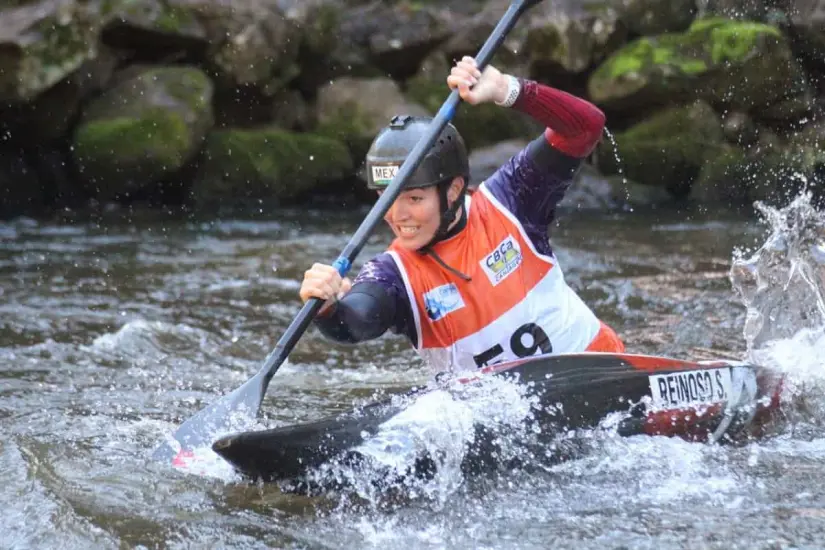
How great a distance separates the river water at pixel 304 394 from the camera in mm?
3646

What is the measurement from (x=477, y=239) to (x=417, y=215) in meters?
0.29

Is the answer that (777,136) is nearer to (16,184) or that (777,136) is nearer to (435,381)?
(16,184)

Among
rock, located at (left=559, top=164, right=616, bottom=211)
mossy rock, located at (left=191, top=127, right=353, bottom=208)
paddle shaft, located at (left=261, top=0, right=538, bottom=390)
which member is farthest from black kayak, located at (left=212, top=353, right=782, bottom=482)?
mossy rock, located at (left=191, top=127, right=353, bottom=208)

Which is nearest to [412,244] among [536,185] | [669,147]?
[536,185]

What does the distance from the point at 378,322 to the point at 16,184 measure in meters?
9.65

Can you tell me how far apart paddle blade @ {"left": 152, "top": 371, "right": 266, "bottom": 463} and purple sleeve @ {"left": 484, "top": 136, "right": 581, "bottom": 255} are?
1.21 m

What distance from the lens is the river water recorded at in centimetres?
365

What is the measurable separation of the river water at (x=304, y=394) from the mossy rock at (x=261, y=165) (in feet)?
8.07

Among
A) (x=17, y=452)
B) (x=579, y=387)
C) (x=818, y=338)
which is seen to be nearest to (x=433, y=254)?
(x=579, y=387)

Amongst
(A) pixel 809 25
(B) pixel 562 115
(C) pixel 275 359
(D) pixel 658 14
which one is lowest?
(C) pixel 275 359

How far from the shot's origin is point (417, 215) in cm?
434

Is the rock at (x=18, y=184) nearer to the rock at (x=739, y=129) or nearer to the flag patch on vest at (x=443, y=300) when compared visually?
the rock at (x=739, y=129)

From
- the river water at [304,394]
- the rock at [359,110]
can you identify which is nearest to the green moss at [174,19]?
the rock at [359,110]

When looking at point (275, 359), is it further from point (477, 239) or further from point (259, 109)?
point (259, 109)
